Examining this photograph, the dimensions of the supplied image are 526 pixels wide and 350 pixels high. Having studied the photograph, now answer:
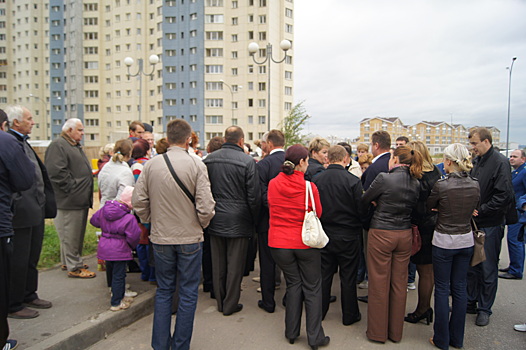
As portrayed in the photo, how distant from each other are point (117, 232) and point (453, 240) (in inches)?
154

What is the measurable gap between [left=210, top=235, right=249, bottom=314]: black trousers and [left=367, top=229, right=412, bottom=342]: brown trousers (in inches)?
67.4

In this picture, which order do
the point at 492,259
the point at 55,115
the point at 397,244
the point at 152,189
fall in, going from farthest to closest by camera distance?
the point at 55,115, the point at 492,259, the point at 397,244, the point at 152,189

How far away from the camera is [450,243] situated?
13.5 feet

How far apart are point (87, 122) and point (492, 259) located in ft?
264

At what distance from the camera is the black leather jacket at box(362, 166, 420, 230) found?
421 centimetres

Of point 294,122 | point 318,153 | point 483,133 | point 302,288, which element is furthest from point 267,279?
point 294,122

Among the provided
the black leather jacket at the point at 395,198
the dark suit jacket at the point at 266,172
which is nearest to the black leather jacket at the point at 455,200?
the black leather jacket at the point at 395,198

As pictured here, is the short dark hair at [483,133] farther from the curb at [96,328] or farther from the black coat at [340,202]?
the curb at [96,328]

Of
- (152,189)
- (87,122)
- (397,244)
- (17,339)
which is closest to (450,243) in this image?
(397,244)

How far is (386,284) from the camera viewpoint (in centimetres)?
429

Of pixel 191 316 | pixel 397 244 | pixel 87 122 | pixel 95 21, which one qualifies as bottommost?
pixel 191 316

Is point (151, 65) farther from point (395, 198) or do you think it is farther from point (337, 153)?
point (395, 198)

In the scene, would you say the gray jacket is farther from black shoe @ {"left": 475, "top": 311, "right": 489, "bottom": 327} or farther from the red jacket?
black shoe @ {"left": 475, "top": 311, "right": 489, "bottom": 327}

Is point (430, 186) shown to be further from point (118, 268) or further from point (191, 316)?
point (118, 268)
